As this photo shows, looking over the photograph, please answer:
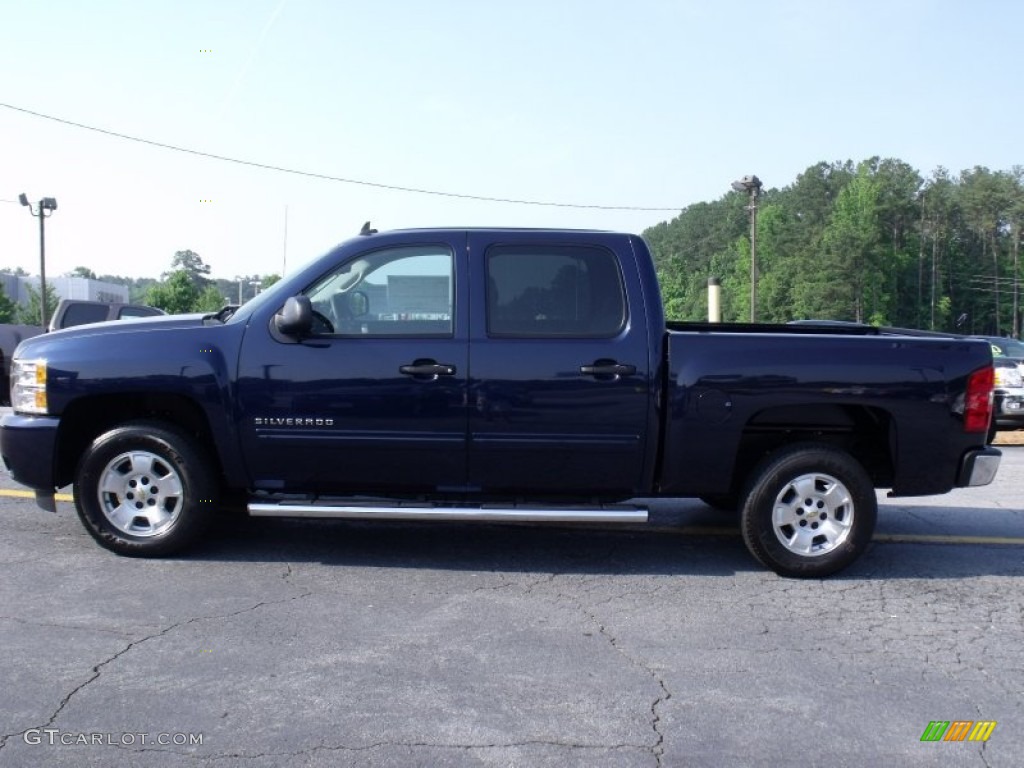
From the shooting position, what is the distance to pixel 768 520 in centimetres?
530

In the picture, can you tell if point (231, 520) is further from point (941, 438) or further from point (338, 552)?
point (941, 438)

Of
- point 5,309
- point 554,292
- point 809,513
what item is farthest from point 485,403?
point 5,309

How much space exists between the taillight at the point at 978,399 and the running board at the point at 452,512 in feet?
Answer: 6.36

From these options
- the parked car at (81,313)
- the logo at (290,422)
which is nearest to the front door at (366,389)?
the logo at (290,422)

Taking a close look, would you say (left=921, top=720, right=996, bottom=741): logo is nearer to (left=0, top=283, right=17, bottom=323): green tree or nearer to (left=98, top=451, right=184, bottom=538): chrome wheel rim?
(left=98, top=451, right=184, bottom=538): chrome wheel rim

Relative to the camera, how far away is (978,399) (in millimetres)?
5254

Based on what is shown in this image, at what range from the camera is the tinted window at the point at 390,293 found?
5.33 m

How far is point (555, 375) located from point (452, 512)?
97 cm

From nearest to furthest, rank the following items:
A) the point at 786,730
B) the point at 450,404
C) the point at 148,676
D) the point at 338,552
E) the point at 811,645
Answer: the point at 786,730 < the point at 148,676 < the point at 811,645 < the point at 450,404 < the point at 338,552

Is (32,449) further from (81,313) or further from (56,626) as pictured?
(81,313)

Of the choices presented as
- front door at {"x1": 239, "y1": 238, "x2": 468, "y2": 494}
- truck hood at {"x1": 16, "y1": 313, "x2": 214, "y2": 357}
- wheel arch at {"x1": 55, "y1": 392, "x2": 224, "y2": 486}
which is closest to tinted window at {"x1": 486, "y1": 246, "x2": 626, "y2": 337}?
front door at {"x1": 239, "y1": 238, "x2": 468, "y2": 494}

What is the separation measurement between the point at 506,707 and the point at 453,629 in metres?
0.88

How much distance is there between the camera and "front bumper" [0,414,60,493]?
5.31 m

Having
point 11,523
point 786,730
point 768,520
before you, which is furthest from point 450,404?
point 11,523
